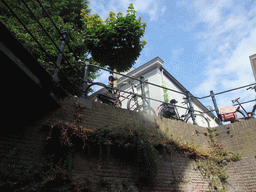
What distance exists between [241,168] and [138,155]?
308 centimetres

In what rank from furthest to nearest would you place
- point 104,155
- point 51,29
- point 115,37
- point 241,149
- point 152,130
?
point 51,29, point 115,37, point 241,149, point 152,130, point 104,155

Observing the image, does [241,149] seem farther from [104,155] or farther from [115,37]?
[115,37]

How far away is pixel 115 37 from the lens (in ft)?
26.8

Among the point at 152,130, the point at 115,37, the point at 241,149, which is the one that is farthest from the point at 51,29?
the point at 241,149

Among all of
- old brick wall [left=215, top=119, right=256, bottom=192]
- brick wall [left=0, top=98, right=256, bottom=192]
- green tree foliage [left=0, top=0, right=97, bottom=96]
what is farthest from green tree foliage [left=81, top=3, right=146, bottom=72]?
old brick wall [left=215, top=119, right=256, bottom=192]

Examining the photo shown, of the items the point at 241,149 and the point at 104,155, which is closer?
the point at 104,155

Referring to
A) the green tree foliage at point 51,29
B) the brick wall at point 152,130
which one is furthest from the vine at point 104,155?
the green tree foliage at point 51,29

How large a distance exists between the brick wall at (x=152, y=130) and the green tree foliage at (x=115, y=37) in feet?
12.6

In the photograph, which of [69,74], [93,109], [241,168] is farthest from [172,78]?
[93,109]

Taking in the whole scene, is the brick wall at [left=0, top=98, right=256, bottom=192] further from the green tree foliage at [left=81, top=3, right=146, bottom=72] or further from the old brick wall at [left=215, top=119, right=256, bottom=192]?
the green tree foliage at [left=81, top=3, right=146, bottom=72]

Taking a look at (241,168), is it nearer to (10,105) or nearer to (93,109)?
(93,109)

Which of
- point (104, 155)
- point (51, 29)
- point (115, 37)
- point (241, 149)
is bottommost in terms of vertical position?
point (104, 155)

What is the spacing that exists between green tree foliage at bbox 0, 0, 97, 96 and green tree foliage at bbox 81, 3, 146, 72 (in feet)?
2.61

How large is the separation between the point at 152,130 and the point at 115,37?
4473 millimetres
